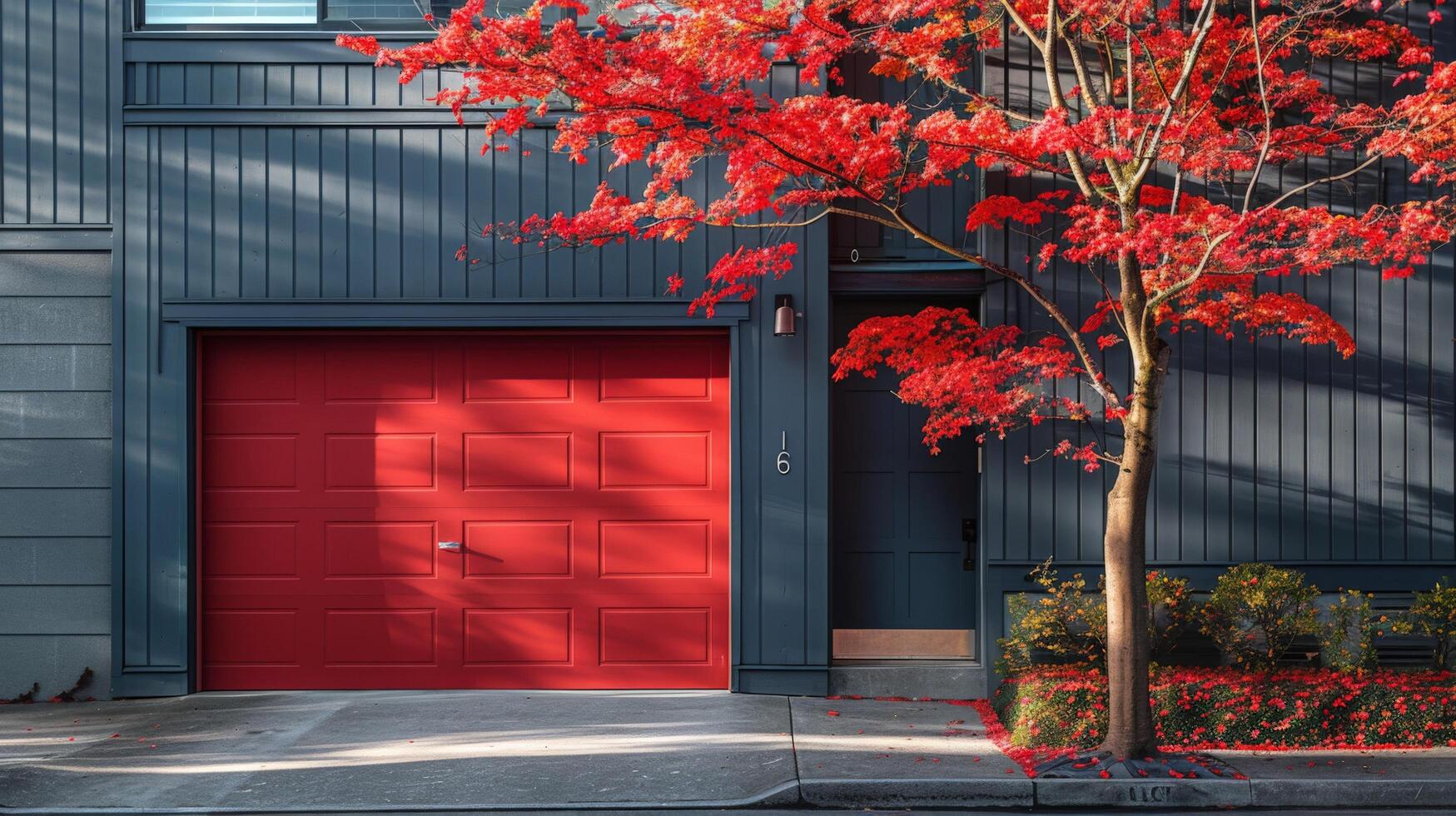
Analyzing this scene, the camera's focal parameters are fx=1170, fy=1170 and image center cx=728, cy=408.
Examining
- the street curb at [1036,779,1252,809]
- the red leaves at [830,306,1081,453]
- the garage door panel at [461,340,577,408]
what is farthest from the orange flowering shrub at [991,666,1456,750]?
the garage door panel at [461,340,577,408]

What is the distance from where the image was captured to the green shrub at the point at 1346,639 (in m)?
8.18

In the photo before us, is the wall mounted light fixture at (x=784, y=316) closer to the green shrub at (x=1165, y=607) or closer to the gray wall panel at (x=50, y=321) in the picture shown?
the green shrub at (x=1165, y=607)

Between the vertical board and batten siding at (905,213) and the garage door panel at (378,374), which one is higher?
the vertical board and batten siding at (905,213)

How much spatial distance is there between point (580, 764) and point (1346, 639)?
5.49m

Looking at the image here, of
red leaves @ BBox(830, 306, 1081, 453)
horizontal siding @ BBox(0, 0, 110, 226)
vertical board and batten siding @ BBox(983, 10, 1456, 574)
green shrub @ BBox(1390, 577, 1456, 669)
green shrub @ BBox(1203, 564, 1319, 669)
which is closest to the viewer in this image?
red leaves @ BBox(830, 306, 1081, 453)

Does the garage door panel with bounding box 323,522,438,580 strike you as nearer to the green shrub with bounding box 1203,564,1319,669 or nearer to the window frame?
the window frame

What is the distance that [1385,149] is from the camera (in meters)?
6.92

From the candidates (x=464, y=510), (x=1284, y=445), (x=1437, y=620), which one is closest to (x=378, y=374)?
(x=464, y=510)

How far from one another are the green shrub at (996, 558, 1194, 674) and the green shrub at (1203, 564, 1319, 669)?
23cm

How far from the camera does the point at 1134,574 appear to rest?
7094 mm

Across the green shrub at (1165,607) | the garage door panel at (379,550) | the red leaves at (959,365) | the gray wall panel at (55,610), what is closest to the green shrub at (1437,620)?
the green shrub at (1165,607)

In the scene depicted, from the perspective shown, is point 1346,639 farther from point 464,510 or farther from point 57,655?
point 57,655

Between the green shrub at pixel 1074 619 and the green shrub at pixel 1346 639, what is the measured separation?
0.93 m

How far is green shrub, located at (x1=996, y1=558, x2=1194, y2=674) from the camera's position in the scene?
8.42 metres
